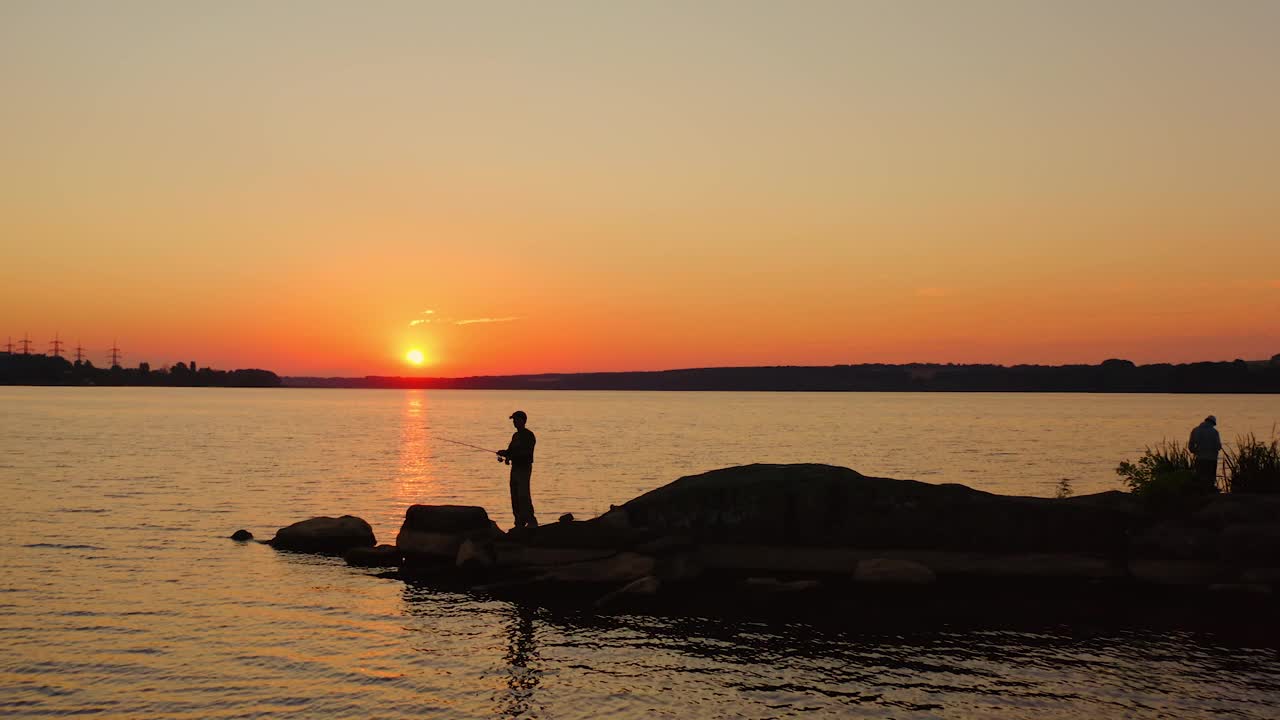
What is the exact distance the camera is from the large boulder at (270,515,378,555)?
27.6 m

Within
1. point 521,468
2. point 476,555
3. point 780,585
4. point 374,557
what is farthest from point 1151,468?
point 374,557

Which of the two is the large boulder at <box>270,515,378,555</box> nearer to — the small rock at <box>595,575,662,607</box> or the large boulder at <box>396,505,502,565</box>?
the large boulder at <box>396,505,502,565</box>

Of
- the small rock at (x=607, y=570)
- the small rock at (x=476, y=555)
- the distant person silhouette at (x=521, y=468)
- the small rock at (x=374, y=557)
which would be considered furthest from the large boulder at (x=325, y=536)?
the small rock at (x=607, y=570)

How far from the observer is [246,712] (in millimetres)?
13672

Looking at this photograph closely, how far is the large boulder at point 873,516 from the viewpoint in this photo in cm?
2348

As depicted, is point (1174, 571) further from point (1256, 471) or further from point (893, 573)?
point (1256, 471)

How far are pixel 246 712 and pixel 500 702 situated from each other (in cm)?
337

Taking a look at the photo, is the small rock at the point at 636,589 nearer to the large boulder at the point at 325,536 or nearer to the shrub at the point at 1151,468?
the large boulder at the point at 325,536

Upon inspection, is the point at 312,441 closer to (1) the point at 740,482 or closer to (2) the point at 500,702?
(1) the point at 740,482

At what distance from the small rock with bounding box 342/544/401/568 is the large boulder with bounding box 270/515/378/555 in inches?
58.2

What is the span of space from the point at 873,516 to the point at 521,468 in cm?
841

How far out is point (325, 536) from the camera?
27.7 meters

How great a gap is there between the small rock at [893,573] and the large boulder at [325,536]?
1369cm

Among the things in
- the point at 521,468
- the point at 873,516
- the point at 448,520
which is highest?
the point at 521,468
